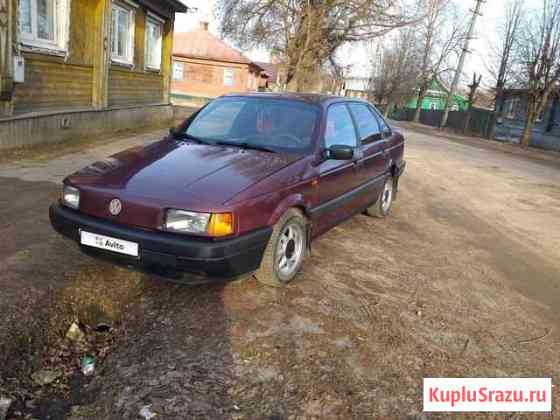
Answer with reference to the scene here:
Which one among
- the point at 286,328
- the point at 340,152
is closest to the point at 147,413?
the point at 286,328

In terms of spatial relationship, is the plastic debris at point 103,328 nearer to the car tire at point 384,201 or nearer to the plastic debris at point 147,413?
the plastic debris at point 147,413

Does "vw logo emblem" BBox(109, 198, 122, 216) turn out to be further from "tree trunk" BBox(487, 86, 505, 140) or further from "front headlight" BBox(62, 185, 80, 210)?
"tree trunk" BBox(487, 86, 505, 140)

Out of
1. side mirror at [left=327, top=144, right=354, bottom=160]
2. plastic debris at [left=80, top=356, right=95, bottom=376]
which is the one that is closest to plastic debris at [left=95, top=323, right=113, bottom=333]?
plastic debris at [left=80, top=356, right=95, bottom=376]

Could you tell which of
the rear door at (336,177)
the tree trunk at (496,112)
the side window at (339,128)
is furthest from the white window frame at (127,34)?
the tree trunk at (496,112)

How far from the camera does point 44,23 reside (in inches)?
390

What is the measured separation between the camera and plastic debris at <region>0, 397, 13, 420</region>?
2421mm

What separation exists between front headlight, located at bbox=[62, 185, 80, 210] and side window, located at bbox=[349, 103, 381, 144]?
3.08m

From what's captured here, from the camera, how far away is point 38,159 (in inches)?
324

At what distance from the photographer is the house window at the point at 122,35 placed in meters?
12.9

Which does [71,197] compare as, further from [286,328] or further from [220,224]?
[286,328]

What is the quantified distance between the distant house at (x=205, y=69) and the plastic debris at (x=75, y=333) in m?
37.2

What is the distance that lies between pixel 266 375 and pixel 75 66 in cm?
1039

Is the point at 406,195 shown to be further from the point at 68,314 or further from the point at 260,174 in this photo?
the point at 68,314

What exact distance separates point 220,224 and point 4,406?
154 centimetres
